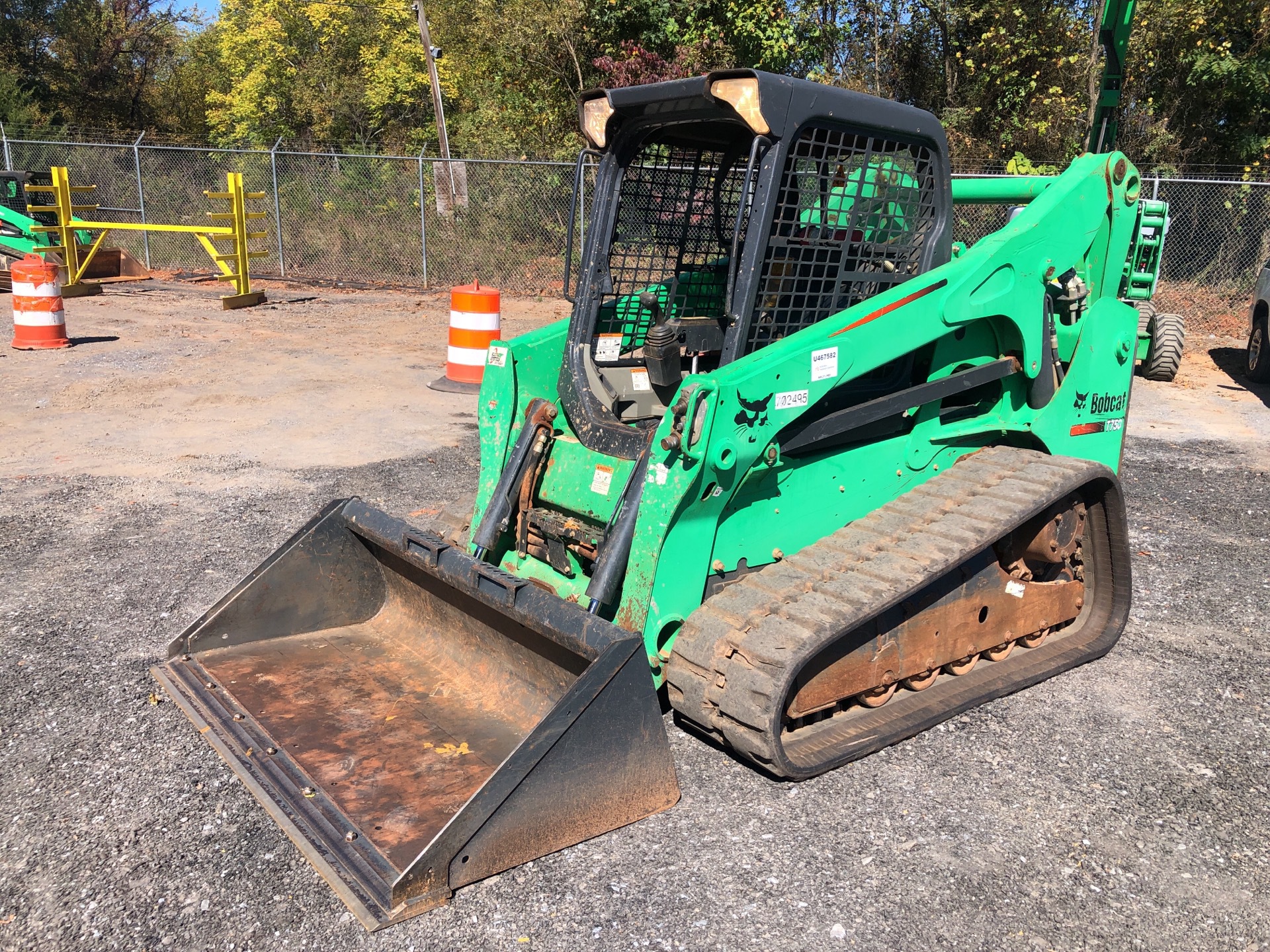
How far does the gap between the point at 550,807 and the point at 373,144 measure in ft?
104

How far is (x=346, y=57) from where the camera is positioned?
3412 centimetres

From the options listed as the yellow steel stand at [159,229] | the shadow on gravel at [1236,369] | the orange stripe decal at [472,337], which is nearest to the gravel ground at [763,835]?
the orange stripe decal at [472,337]

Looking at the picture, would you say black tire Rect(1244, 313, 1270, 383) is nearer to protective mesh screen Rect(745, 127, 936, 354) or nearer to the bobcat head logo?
protective mesh screen Rect(745, 127, 936, 354)

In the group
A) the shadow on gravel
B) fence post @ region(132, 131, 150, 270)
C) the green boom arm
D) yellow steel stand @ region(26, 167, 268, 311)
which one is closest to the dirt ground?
the green boom arm

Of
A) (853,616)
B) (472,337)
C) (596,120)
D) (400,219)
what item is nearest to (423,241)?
(400,219)

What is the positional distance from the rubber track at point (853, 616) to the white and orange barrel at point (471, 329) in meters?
5.59

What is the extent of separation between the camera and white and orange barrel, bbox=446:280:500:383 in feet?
30.6

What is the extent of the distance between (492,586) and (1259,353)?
10.9 metres

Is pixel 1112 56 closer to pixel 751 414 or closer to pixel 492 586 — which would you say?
pixel 751 414

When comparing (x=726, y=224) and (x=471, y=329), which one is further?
(x=471, y=329)

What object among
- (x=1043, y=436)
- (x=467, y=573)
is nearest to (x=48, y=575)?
(x=467, y=573)

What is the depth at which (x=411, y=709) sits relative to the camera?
396 centimetres

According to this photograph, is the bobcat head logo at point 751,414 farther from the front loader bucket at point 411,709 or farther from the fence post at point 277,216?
the fence post at point 277,216

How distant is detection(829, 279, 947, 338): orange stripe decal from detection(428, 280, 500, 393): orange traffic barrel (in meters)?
5.37
